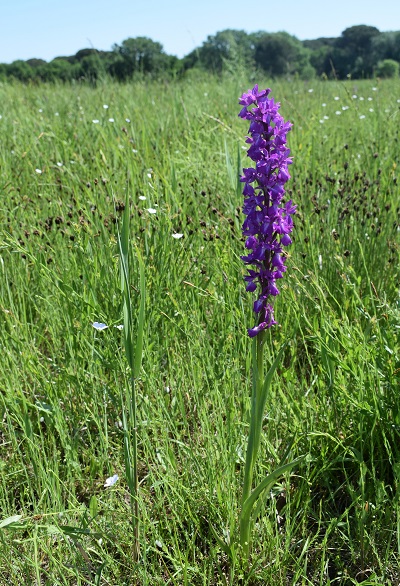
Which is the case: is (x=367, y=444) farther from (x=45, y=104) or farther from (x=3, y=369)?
(x=45, y=104)

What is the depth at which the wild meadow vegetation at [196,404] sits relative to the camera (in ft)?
4.40

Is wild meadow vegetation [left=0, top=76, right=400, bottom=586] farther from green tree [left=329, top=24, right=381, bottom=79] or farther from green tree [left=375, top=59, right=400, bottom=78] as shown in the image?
green tree [left=329, top=24, right=381, bottom=79]

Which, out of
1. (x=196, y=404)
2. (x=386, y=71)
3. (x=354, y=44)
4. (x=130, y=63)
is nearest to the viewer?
(x=196, y=404)

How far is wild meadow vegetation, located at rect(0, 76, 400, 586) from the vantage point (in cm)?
134

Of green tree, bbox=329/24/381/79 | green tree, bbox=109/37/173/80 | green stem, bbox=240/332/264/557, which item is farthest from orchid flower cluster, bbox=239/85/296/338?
green tree, bbox=329/24/381/79

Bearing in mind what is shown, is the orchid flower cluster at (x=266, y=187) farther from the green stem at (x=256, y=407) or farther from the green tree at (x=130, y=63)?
the green tree at (x=130, y=63)

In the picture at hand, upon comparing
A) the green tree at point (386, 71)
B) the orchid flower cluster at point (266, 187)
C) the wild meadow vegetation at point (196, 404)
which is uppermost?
the green tree at point (386, 71)

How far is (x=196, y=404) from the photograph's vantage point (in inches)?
66.0

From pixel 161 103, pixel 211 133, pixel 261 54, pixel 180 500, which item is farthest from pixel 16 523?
pixel 261 54

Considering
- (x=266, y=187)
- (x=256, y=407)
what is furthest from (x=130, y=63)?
(x=256, y=407)

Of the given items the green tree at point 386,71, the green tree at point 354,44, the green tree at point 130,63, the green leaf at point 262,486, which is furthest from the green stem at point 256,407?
the green tree at point 354,44

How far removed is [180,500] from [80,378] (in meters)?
0.62

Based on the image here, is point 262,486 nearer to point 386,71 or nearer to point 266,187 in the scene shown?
point 266,187

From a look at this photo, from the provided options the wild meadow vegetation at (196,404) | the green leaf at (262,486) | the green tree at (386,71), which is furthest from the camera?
the green tree at (386,71)
